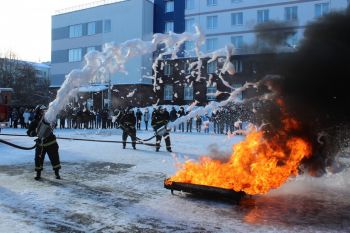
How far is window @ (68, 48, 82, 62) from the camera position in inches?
1651

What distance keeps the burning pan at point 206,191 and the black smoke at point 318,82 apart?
6.26 ft

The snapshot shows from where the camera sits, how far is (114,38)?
38344 millimetres

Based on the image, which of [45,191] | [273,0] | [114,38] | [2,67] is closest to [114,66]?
[45,191]

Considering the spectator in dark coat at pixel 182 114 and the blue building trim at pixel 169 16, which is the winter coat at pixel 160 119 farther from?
the blue building trim at pixel 169 16

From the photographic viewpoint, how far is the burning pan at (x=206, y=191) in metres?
Answer: 6.84

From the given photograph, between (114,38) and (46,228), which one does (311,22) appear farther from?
(114,38)

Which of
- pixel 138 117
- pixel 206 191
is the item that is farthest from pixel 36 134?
pixel 138 117

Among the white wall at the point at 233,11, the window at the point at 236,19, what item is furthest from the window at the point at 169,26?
the window at the point at 236,19

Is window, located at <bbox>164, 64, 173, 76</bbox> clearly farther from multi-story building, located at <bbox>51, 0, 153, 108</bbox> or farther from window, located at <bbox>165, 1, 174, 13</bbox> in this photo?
window, located at <bbox>165, 1, 174, 13</bbox>

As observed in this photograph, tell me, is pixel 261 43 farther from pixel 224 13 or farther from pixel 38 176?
pixel 224 13

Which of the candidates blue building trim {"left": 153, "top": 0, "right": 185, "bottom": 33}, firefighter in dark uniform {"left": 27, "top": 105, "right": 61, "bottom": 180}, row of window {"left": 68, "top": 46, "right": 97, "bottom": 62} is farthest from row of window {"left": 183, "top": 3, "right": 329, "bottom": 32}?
firefighter in dark uniform {"left": 27, "top": 105, "right": 61, "bottom": 180}

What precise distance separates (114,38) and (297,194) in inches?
1302

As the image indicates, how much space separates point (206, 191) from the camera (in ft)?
23.2

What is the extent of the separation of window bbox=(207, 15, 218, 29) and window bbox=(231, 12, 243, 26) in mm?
1674
